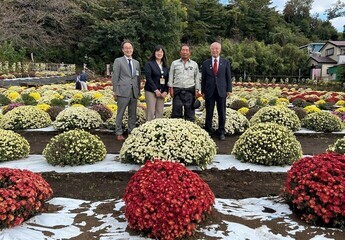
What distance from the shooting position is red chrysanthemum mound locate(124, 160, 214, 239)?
296 centimetres

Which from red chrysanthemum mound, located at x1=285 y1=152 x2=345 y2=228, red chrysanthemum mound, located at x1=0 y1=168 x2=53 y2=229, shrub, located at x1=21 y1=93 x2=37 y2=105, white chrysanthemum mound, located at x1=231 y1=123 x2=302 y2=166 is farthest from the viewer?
shrub, located at x1=21 y1=93 x2=37 y2=105

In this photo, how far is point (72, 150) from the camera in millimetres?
5148

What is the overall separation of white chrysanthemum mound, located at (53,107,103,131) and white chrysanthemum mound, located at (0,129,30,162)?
2360mm

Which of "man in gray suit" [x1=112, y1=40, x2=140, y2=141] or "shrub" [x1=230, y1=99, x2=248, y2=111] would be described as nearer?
"man in gray suit" [x1=112, y1=40, x2=140, y2=141]

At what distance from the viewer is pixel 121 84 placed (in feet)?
22.2

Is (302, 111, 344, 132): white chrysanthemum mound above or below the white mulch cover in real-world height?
above

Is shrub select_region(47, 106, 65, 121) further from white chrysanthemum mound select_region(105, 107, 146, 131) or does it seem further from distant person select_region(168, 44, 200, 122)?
distant person select_region(168, 44, 200, 122)

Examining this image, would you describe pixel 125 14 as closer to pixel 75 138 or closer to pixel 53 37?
pixel 53 37

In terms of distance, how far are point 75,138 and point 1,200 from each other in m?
2.19

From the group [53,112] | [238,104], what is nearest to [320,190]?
[53,112]

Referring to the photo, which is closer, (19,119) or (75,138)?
(75,138)

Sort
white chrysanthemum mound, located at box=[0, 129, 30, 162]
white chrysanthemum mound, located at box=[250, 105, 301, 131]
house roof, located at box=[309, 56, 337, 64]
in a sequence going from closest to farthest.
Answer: white chrysanthemum mound, located at box=[0, 129, 30, 162] < white chrysanthemum mound, located at box=[250, 105, 301, 131] < house roof, located at box=[309, 56, 337, 64]

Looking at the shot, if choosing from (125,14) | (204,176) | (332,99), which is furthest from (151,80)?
(125,14)

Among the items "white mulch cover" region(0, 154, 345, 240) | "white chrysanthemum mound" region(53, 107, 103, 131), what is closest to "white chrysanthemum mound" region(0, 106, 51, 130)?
"white chrysanthemum mound" region(53, 107, 103, 131)
